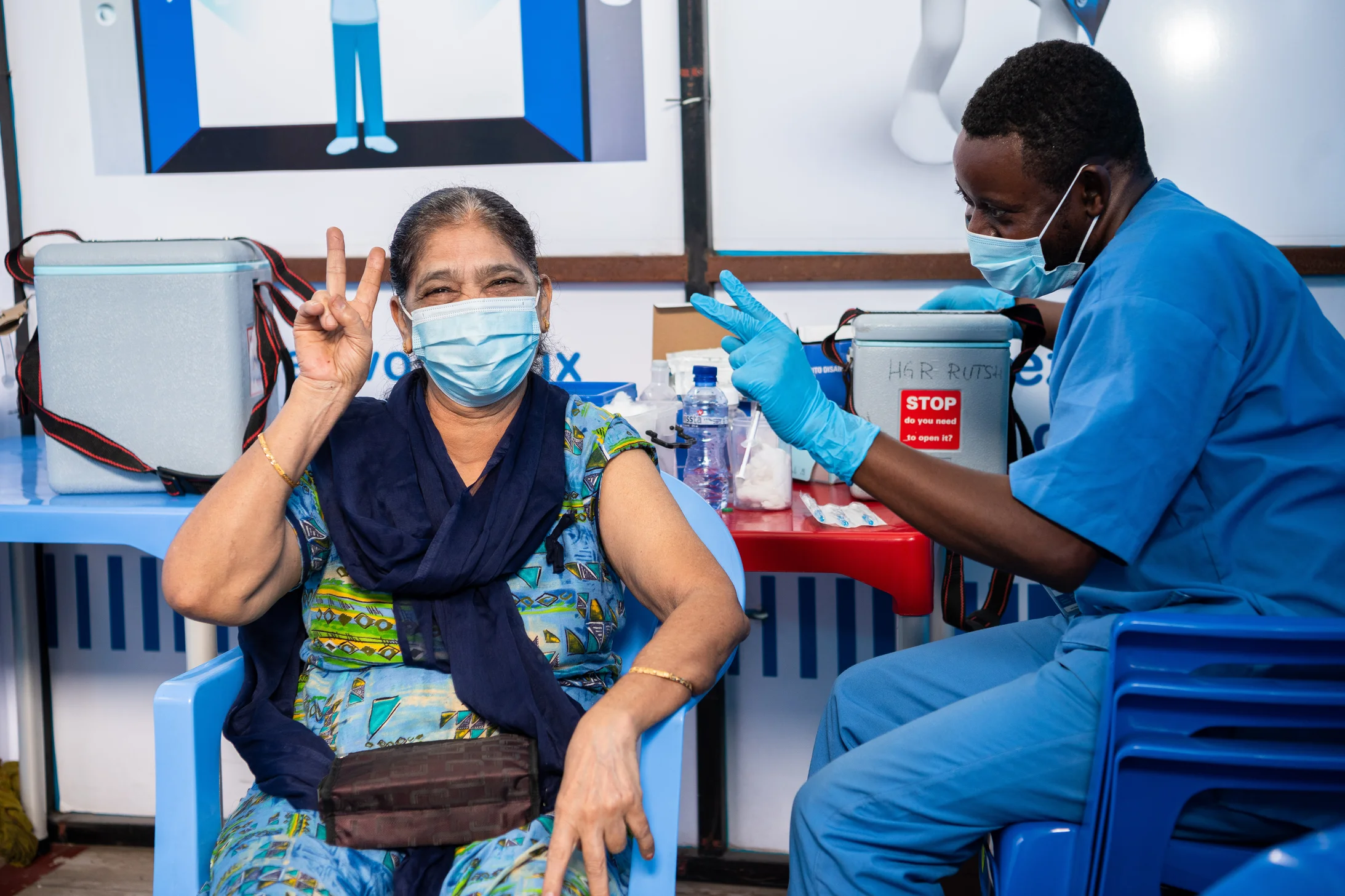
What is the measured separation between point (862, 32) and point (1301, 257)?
3.45ft

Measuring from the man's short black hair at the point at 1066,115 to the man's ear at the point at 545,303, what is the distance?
2.26 feet

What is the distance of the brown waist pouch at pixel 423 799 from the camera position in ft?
4.03

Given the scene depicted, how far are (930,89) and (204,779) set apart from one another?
6.33 feet

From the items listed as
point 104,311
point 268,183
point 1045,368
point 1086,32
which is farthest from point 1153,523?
point 268,183

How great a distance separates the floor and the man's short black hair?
5.73 feet

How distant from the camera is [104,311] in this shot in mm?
1759

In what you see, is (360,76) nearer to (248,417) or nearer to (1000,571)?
(248,417)

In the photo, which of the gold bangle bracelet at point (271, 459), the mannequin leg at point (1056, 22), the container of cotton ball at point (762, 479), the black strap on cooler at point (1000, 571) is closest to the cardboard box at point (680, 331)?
the container of cotton ball at point (762, 479)

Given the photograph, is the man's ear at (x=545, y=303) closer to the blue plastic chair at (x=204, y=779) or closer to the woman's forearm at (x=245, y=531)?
the woman's forearm at (x=245, y=531)

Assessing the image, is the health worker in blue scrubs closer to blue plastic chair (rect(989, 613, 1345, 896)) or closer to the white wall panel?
blue plastic chair (rect(989, 613, 1345, 896))

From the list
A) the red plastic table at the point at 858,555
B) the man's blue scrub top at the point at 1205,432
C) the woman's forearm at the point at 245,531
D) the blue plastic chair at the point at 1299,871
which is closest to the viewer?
the blue plastic chair at the point at 1299,871

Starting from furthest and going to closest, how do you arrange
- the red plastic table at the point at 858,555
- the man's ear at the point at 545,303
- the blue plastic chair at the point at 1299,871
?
the red plastic table at the point at 858,555 < the man's ear at the point at 545,303 < the blue plastic chair at the point at 1299,871

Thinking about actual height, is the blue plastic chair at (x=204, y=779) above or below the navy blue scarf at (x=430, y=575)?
below

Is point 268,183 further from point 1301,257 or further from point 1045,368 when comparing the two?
point 1301,257
